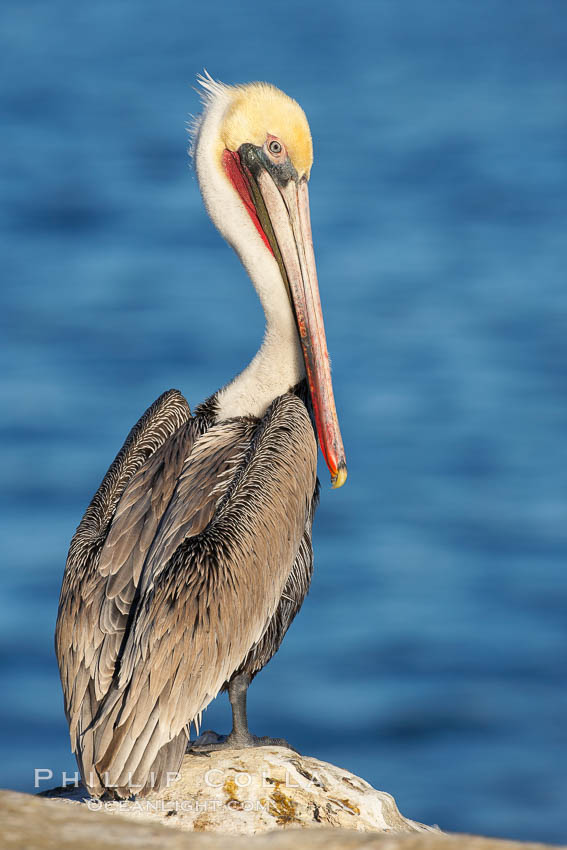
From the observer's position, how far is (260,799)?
4.29 m

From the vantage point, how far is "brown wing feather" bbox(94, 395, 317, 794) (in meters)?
4.26

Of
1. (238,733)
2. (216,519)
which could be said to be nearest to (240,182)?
(216,519)

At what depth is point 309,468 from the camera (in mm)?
5145

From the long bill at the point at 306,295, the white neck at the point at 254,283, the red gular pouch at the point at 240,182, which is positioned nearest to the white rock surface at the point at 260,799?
the long bill at the point at 306,295

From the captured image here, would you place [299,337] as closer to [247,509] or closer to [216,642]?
[247,509]

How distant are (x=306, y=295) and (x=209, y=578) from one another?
1635mm

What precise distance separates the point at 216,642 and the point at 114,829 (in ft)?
7.28

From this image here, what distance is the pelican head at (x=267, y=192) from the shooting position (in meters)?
5.56

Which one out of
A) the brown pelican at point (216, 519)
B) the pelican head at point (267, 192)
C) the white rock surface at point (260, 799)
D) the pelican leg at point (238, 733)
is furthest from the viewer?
the pelican head at point (267, 192)

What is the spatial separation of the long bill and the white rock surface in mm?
1396

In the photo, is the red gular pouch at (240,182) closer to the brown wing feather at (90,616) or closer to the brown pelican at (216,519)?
the brown pelican at (216,519)

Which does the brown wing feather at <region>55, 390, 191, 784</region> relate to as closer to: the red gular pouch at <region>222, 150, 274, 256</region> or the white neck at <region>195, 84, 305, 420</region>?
the white neck at <region>195, 84, 305, 420</region>

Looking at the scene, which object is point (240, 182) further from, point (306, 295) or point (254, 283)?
point (306, 295)

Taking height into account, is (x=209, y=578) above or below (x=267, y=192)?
below
